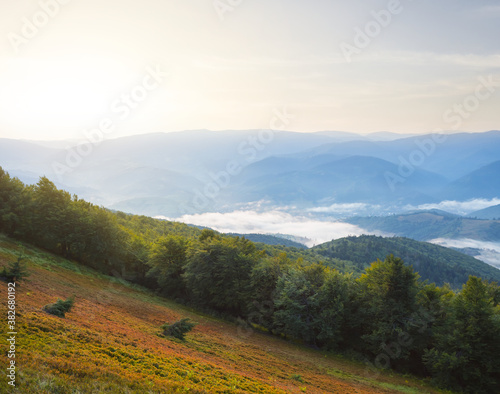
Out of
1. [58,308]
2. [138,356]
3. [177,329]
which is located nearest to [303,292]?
[177,329]

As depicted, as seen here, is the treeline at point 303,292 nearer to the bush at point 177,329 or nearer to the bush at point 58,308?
the bush at point 177,329

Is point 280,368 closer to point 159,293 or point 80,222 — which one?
point 159,293

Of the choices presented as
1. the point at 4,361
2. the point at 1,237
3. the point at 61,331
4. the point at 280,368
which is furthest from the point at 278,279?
the point at 1,237

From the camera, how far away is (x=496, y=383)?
104ft

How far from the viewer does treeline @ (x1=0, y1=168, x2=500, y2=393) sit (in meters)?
34.0

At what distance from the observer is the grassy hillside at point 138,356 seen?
14.2 meters

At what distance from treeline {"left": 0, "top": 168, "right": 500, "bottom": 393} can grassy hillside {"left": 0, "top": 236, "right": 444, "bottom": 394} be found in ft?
13.2

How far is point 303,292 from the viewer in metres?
45.4

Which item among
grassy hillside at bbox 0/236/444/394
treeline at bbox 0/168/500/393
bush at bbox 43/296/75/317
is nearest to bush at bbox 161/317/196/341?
grassy hillside at bbox 0/236/444/394

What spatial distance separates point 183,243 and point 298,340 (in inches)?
1248

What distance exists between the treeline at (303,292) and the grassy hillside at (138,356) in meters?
4.03

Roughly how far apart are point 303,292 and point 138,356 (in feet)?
99.9

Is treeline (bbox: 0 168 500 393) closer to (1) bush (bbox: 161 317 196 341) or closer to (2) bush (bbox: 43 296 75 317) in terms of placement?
(1) bush (bbox: 161 317 196 341)

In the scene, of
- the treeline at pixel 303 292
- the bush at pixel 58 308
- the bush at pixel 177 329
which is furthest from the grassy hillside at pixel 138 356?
the treeline at pixel 303 292
